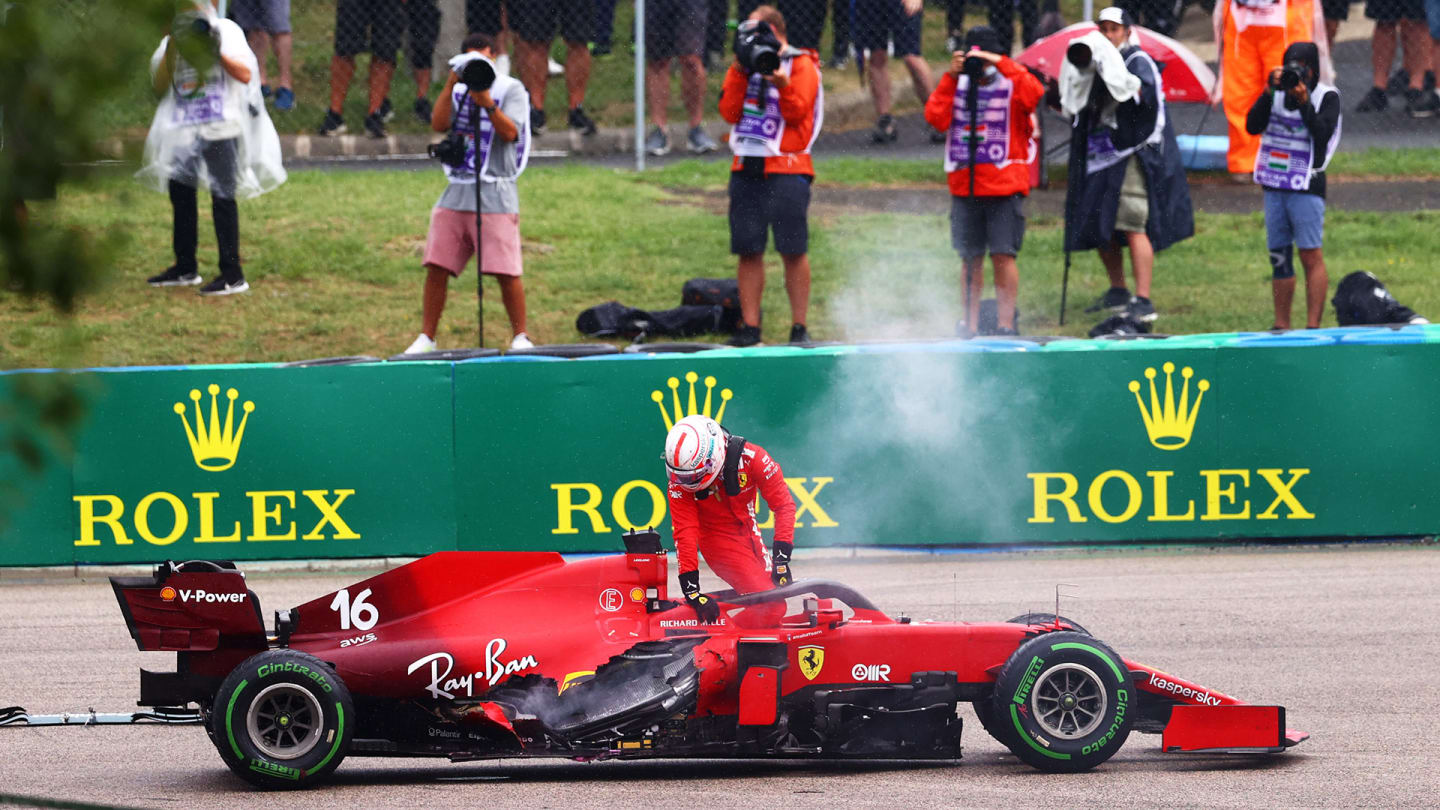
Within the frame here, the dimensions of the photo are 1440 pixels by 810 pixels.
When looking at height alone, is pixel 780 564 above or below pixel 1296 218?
below

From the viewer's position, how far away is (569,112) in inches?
685

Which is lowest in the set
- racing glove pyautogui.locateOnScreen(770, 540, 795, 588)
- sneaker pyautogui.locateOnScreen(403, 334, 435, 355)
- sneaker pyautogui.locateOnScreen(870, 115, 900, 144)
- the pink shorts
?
racing glove pyautogui.locateOnScreen(770, 540, 795, 588)

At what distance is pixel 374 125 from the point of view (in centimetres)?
1692

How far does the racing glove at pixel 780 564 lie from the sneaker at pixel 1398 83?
1278 cm

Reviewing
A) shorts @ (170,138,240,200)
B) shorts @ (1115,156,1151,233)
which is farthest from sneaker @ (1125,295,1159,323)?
shorts @ (170,138,240,200)

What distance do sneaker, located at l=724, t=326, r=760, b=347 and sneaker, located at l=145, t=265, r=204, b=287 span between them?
4.43 meters

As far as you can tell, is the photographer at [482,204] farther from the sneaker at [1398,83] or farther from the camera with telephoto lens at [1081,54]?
the sneaker at [1398,83]

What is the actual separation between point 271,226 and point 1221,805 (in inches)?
437

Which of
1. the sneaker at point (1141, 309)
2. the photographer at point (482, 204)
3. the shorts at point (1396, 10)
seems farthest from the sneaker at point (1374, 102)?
the photographer at point (482, 204)

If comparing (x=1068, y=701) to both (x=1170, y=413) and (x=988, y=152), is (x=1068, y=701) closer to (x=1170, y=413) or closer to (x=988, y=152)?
(x=1170, y=413)

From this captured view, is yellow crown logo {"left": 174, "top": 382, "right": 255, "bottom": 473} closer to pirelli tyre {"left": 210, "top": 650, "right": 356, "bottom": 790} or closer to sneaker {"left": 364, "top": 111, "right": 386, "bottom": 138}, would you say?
pirelli tyre {"left": 210, "top": 650, "right": 356, "bottom": 790}

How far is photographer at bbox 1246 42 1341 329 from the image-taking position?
41.1 feet

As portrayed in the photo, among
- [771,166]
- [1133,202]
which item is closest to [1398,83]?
[1133,202]

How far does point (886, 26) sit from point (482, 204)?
5136 mm
